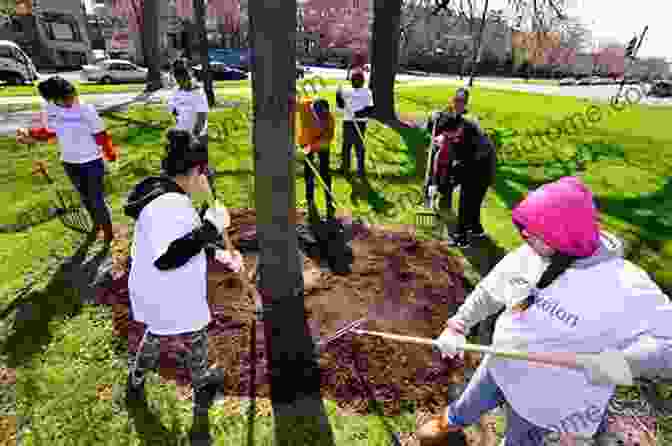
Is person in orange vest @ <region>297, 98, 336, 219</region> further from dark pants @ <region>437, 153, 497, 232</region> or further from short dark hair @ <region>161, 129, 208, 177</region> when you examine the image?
short dark hair @ <region>161, 129, 208, 177</region>

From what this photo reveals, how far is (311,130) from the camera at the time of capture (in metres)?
5.60

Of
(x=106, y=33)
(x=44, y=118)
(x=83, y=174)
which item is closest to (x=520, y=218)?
(x=83, y=174)

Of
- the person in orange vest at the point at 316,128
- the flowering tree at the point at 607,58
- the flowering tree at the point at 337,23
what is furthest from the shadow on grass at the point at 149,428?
the flowering tree at the point at 607,58

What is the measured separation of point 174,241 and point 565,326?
1.94 m

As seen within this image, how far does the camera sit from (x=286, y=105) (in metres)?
2.80

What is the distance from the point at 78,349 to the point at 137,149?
264 inches

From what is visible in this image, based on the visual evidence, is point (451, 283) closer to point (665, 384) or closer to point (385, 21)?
point (665, 384)

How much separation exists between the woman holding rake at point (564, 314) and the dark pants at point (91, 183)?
444cm

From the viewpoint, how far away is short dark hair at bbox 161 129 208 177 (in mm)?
2180

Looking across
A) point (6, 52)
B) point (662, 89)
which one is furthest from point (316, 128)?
point (662, 89)

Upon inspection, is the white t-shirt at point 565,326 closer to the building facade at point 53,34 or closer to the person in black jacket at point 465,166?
the person in black jacket at point 465,166

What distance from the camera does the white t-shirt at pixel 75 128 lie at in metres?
4.21

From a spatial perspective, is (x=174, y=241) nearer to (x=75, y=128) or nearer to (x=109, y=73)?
(x=75, y=128)

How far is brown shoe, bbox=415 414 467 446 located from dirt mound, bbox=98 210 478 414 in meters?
0.31
